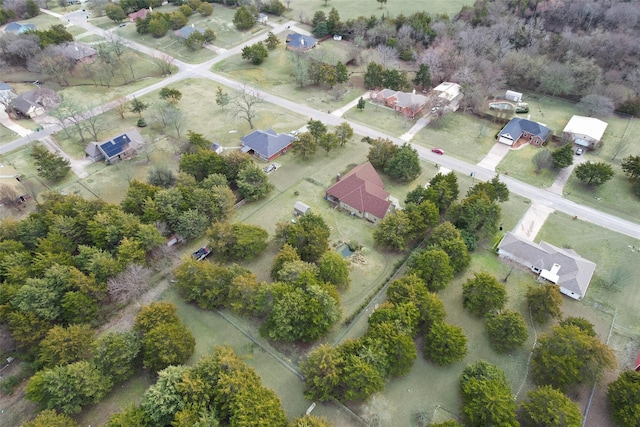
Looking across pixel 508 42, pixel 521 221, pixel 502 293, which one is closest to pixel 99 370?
pixel 502 293

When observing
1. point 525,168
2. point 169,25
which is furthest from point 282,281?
point 169,25

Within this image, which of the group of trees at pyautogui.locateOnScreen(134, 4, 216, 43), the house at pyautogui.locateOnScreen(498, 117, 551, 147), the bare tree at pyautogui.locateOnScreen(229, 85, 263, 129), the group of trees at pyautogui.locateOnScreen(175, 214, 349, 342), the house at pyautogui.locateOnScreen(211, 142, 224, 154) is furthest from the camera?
the group of trees at pyautogui.locateOnScreen(134, 4, 216, 43)

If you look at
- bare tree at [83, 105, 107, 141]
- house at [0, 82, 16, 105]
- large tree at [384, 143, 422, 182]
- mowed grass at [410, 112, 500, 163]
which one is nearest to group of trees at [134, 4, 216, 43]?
bare tree at [83, 105, 107, 141]

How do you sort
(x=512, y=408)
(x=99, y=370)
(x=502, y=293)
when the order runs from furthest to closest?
(x=502, y=293)
(x=99, y=370)
(x=512, y=408)

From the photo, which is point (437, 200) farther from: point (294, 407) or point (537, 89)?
point (537, 89)

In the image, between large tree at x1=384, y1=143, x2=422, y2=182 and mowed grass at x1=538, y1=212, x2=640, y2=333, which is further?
large tree at x1=384, y1=143, x2=422, y2=182

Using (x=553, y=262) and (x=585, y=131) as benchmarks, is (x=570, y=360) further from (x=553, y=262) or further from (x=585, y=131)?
(x=585, y=131)

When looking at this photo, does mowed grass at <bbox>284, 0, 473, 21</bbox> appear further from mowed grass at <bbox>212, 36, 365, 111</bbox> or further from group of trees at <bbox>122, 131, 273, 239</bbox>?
group of trees at <bbox>122, 131, 273, 239</bbox>
